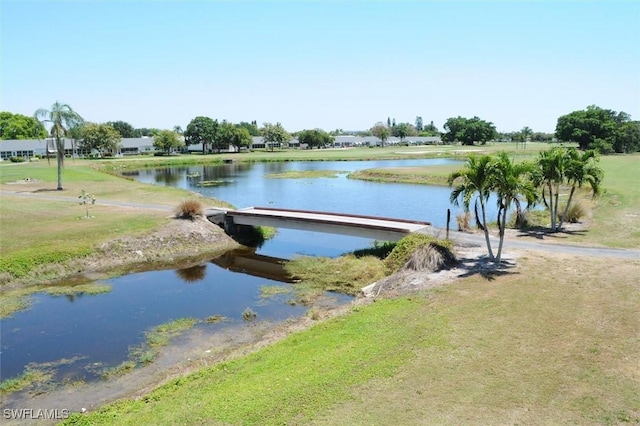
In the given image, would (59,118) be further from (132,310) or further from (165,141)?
(165,141)

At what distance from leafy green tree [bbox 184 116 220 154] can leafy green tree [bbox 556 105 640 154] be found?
95.5m

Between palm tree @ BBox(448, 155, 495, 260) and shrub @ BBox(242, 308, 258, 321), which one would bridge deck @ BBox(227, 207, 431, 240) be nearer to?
palm tree @ BBox(448, 155, 495, 260)

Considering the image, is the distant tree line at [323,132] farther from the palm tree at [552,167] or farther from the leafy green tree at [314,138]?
the palm tree at [552,167]

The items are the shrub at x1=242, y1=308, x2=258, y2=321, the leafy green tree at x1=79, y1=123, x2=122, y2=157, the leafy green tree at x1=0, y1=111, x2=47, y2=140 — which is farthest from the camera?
the leafy green tree at x1=0, y1=111, x2=47, y2=140

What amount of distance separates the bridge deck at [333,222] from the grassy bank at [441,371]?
1007 centimetres

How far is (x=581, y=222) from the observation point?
30.5 m

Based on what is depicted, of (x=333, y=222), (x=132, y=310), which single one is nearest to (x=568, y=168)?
(x=333, y=222)

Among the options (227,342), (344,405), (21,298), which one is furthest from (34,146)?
(344,405)

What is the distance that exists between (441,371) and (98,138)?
125116 millimetres

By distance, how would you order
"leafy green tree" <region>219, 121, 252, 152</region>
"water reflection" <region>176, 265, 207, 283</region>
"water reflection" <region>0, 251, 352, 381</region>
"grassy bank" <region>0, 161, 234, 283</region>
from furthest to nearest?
"leafy green tree" <region>219, 121, 252, 152</region> < "water reflection" <region>176, 265, 207, 283</region> < "grassy bank" <region>0, 161, 234, 283</region> < "water reflection" <region>0, 251, 352, 381</region>

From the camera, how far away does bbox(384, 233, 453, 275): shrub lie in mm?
21984

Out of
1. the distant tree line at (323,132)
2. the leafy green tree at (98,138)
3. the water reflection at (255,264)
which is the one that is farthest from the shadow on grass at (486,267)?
the leafy green tree at (98,138)

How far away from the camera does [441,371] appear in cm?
1188

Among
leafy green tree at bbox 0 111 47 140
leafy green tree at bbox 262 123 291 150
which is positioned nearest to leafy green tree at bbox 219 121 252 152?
leafy green tree at bbox 262 123 291 150
